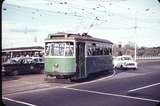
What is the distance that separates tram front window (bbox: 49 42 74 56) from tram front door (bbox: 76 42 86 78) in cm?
50

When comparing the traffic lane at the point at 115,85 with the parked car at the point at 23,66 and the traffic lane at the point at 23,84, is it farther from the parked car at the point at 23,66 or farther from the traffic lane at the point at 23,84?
the parked car at the point at 23,66

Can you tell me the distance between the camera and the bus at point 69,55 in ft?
54.8

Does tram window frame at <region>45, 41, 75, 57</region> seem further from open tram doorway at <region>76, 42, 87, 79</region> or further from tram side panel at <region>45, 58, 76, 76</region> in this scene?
open tram doorway at <region>76, 42, 87, 79</region>

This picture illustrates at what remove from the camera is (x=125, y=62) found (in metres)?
29.3

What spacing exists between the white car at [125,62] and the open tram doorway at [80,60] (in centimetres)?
1203

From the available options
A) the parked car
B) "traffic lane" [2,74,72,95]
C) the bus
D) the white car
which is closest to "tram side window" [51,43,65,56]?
the bus

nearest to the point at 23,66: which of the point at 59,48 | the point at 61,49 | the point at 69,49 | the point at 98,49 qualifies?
the point at 59,48

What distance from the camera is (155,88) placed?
14211 millimetres

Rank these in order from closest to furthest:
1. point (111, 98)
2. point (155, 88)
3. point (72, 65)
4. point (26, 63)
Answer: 1. point (111, 98)
2. point (155, 88)
3. point (72, 65)
4. point (26, 63)

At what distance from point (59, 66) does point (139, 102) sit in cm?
751

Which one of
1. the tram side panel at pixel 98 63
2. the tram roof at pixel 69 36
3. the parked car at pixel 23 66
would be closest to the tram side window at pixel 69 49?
the tram roof at pixel 69 36

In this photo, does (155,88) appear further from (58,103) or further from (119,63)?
(119,63)

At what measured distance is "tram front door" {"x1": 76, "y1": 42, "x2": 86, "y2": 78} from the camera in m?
17.1

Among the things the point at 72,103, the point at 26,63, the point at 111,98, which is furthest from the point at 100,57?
the point at 72,103
